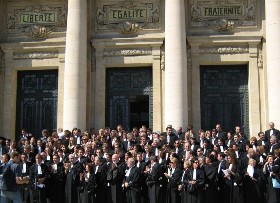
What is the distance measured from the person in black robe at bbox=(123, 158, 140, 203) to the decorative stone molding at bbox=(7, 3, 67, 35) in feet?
37.1

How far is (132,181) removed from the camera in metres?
15.5

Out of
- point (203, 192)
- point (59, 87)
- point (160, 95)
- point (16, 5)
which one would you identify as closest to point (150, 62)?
point (160, 95)

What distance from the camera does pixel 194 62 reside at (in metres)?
24.1

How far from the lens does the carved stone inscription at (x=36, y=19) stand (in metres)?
24.9

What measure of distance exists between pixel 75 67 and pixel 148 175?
889 centimetres

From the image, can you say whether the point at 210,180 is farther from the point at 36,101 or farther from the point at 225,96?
the point at 36,101

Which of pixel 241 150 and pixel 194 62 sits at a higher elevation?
pixel 194 62

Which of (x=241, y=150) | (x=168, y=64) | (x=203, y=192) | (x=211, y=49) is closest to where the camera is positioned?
(x=203, y=192)

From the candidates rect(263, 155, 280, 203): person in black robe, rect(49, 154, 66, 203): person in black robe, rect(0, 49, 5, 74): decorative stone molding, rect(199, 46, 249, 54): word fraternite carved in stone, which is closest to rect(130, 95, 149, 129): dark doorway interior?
rect(199, 46, 249, 54): word fraternite carved in stone

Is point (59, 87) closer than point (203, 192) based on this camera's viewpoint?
No

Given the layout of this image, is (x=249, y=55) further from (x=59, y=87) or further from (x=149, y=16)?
(x=59, y=87)

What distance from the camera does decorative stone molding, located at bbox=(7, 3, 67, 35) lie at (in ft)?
81.8

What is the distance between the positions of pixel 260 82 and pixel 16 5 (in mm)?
12363

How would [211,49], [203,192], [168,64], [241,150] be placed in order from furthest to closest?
[211,49] < [168,64] < [241,150] < [203,192]
